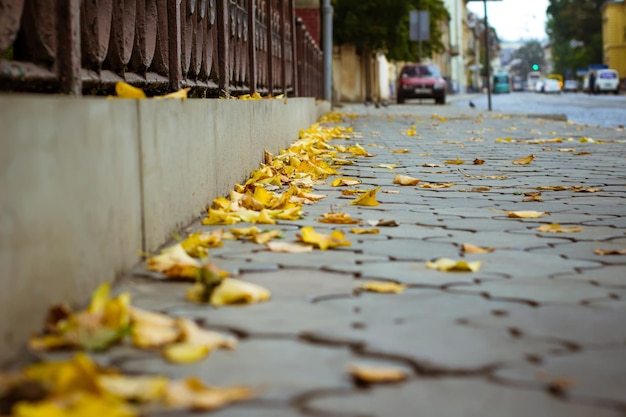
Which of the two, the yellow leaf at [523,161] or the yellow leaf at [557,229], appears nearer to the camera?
the yellow leaf at [557,229]

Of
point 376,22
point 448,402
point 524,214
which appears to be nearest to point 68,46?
point 448,402

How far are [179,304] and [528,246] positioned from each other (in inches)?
63.6

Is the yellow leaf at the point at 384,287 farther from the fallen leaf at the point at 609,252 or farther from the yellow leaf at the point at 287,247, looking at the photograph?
the fallen leaf at the point at 609,252

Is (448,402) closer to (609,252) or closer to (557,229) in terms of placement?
(609,252)

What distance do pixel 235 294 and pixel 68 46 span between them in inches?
39.7

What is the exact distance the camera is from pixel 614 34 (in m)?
92.7

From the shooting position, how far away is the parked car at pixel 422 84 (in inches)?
1582

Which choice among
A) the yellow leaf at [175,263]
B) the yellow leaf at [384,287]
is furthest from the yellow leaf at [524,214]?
the yellow leaf at [175,263]

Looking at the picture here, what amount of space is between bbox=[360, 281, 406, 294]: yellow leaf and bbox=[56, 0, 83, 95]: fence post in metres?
1.15

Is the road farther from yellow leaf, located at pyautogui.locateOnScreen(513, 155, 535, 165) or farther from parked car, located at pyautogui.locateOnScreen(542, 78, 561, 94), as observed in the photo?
parked car, located at pyautogui.locateOnScreen(542, 78, 561, 94)

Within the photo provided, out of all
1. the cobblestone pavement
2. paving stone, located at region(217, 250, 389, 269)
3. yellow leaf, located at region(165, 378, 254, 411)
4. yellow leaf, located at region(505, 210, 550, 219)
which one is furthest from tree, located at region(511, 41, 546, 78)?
yellow leaf, located at region(165, 378, 254, 411)

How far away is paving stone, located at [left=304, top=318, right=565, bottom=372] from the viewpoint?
2248 millimetres

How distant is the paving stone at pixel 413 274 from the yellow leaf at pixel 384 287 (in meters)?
0.07

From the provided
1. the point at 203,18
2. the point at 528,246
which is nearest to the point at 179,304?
the point at 528,246
